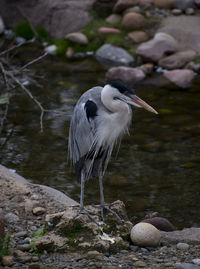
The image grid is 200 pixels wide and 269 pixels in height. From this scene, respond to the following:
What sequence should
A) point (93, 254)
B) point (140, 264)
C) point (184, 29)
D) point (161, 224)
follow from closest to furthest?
point (140, 264) < point (93, 254) < point (161, 224) < point (184, 29)

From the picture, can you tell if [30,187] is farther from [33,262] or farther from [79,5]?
[79,5]

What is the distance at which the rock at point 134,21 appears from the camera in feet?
38.8

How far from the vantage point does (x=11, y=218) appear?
468 centimetres

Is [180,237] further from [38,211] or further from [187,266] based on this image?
[38,211]

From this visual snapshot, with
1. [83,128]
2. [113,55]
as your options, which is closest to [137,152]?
[83,128]

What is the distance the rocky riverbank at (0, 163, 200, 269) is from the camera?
155 inches

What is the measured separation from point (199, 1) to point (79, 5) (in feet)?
8.56

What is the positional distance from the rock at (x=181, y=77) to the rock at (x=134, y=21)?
1971mm

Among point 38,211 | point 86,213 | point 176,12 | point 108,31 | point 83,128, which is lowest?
point 108,31

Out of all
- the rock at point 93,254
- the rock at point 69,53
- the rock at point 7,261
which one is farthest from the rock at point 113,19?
the rock at point 7,261

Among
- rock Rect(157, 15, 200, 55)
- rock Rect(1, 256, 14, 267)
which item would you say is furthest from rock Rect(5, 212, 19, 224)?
rock Rect(157, 15, 200, 55)

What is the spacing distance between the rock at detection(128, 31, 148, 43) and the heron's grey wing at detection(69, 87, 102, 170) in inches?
284

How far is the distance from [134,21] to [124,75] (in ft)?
6.97

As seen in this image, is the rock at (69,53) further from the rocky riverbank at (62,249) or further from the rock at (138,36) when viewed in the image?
the rocky riverbank at (62,249)
